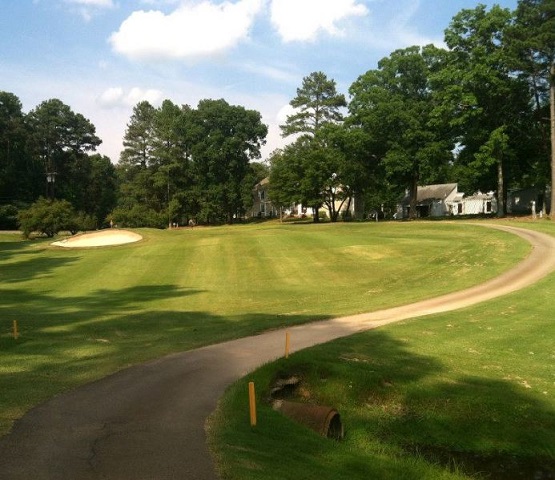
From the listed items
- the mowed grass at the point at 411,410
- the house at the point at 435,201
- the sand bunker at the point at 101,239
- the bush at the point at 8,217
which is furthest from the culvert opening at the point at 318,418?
the house at the point at 435,201

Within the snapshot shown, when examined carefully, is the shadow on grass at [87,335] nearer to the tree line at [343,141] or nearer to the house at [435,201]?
the tree line at [343,141]

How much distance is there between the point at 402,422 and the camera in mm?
11273

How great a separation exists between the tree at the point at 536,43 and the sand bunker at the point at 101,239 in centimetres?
3876

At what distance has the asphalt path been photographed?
22.6 ft

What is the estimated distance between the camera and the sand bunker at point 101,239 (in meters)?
46.9

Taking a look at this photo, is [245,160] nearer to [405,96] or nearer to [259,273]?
[405,96]

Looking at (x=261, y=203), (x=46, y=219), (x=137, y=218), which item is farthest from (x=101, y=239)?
(x=261, y=203)

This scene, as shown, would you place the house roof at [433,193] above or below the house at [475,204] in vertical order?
above

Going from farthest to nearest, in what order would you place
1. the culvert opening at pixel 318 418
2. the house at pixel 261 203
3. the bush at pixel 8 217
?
the house at pixel 261 203 → the bush at pixel 8 217 → the culvert opening at pixel 318 418

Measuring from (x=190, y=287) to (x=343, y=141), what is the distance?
46.5 m

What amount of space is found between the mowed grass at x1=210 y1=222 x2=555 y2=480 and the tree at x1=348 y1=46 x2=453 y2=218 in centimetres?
4871

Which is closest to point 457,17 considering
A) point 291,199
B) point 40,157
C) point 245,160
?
point 291,199

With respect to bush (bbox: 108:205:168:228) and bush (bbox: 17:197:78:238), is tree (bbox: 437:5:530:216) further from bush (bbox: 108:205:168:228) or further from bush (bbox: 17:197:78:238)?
bush (bbox: 108:205:168:228)

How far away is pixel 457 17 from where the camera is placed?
58.0 metres
